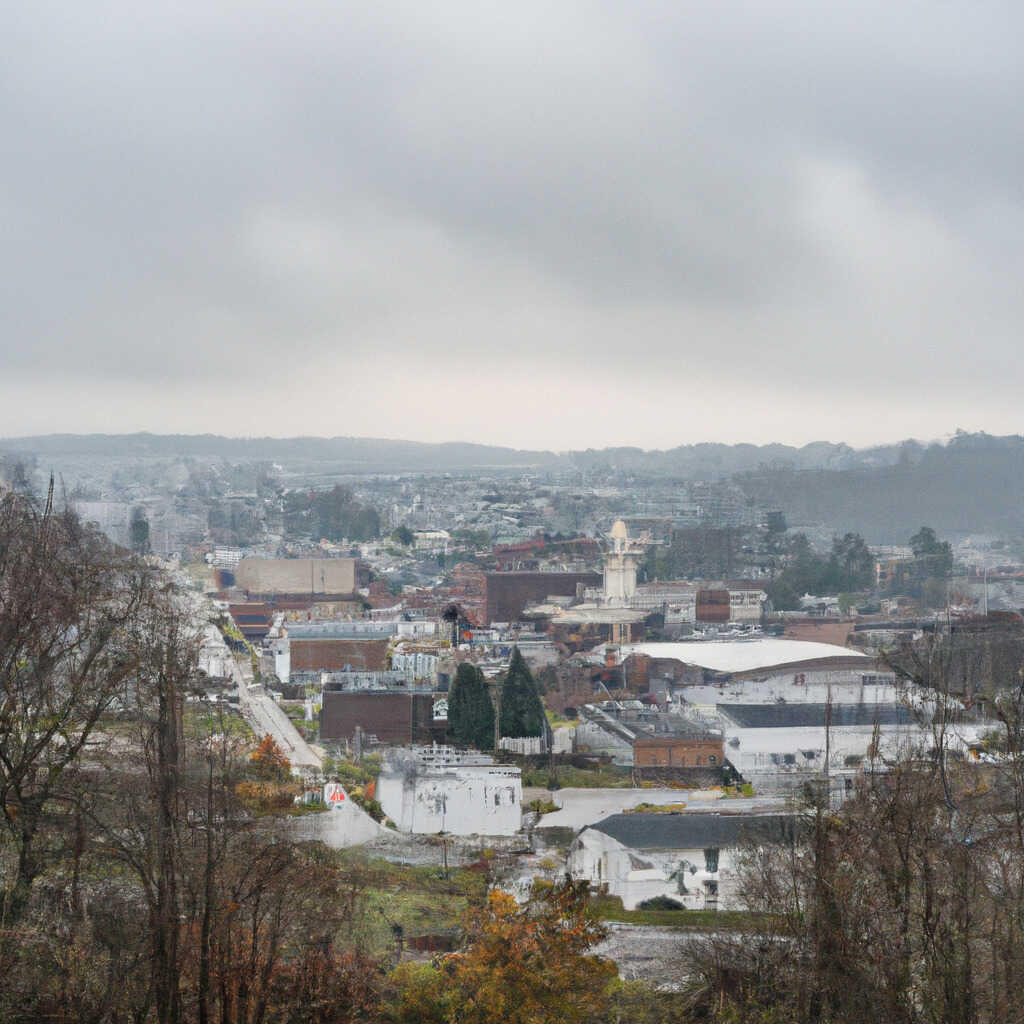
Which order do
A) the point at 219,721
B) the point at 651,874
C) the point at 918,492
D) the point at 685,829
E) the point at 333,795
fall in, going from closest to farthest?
the point at 651,874 → the point at 685,829 → the point at 333,795 → the point at 219,721 → the point at 918,492

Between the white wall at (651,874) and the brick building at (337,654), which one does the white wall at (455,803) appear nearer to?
the white wall at (651,874)

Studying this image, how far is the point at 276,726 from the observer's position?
13.8 metres

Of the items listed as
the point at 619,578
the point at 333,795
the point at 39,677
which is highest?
the point at 39,677

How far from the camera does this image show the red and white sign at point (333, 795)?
9906 millimetres

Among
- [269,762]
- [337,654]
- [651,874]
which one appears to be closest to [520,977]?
[651,874]

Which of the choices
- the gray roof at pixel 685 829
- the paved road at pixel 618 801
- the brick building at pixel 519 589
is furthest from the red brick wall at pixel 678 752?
the brick building at pixel 519 589

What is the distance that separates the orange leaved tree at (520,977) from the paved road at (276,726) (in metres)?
4.96

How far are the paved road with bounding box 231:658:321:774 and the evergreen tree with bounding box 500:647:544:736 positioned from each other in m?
1.90

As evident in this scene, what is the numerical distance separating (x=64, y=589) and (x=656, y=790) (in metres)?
6.36

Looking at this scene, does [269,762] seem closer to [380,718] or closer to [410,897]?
[410,897]

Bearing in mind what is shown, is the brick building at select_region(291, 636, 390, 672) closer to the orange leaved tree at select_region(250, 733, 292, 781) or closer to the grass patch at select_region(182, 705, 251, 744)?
the grass patch at select_region(182, 705, 251, 744)

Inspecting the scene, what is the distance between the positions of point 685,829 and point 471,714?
4.66 metres

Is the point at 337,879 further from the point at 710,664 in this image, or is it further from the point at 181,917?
the point at 710,664

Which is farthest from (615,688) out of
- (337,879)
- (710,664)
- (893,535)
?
(893,535)
